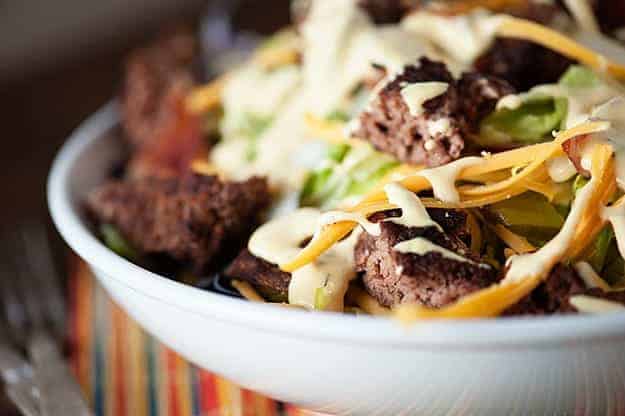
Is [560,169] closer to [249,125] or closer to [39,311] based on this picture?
[249,125]

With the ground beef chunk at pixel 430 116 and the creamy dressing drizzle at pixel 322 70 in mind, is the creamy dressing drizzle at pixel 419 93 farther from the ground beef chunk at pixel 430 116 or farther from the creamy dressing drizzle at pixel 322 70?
the creamy dressing drizzle at pixel 322 70

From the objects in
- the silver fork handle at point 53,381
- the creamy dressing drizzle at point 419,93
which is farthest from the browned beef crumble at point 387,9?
the silver fork handle at point 53,381

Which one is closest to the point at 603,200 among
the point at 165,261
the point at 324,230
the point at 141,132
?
the point at 324,230

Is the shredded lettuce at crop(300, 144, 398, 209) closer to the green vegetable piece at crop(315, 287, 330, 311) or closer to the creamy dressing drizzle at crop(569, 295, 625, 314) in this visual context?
the green vegetable piece at crop(315, 287, 330, 311)

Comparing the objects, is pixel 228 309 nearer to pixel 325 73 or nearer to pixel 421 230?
pixel 421 230

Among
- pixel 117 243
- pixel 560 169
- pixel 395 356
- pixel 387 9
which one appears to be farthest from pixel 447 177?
pixel 117 243
